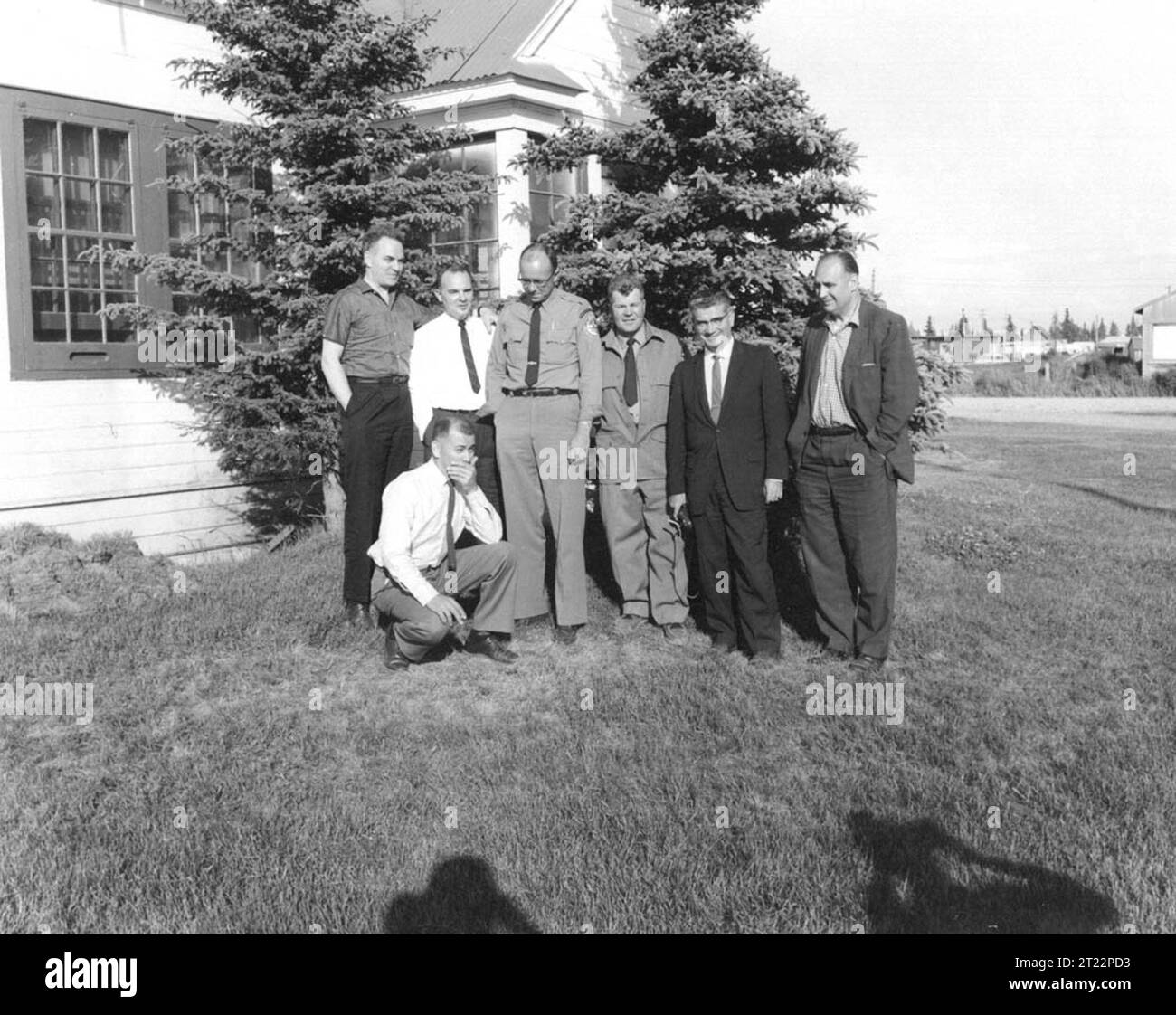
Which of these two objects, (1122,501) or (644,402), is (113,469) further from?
(1122,501)

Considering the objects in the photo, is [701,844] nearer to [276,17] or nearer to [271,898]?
[271,898]

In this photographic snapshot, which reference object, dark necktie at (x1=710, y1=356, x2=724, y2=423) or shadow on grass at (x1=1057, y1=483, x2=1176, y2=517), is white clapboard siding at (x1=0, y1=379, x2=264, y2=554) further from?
shadow on grass at (x1=1057, y1=483, x2=1176, y2=517)

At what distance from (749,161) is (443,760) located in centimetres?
613

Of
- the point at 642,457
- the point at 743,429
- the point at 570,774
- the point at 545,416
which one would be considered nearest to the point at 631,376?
the point at 642,457

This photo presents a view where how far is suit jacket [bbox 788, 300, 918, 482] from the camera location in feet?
21.3

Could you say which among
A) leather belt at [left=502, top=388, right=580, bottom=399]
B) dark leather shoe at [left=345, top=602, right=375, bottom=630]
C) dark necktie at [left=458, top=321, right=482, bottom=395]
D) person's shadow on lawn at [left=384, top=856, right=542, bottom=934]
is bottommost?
person's shadow on lawn at [left=384, top=856, right=542, bottom=934]

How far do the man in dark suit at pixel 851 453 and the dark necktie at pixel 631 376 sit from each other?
3.38ft

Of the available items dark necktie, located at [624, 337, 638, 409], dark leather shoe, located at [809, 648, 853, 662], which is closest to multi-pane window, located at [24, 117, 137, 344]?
dark necktie, located at [624, 337, 638, 409]

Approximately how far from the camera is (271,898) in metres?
4.02

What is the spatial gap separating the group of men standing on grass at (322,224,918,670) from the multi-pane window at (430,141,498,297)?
3.82m

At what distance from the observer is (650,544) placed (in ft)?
24.4

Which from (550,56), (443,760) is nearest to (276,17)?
(550,56)

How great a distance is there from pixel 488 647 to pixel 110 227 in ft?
18.1
